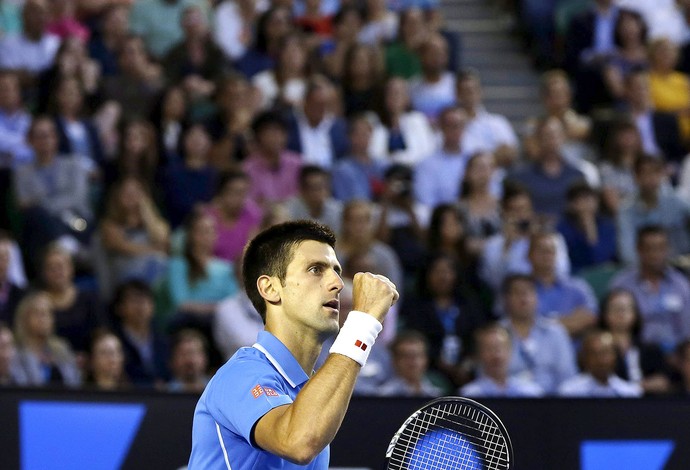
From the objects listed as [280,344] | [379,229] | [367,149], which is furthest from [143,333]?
[280,344]

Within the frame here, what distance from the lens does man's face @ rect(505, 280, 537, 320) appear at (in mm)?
8555

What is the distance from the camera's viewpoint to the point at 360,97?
11.0 meters

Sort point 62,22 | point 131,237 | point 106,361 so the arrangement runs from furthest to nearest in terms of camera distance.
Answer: point 62,22, point 131,237, point 106,361

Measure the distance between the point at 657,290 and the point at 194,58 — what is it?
14.1ft

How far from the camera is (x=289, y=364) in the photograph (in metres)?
3.76

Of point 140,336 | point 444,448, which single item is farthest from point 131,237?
point 444,448

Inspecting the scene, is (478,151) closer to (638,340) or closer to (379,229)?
(379,229)

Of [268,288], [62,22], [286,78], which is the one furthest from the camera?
[62,22]

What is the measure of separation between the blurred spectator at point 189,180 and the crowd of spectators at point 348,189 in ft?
0.05

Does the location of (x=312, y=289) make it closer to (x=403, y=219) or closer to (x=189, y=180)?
(x=403, y=219)

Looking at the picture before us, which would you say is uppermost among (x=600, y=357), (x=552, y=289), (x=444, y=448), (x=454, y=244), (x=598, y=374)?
(x=444, y=448)

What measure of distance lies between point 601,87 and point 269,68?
119 inches

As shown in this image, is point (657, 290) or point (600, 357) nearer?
point (600, 357)

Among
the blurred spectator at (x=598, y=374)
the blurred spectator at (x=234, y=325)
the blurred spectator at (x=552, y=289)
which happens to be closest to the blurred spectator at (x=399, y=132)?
the blurred spectator at (x=552, y=289)
